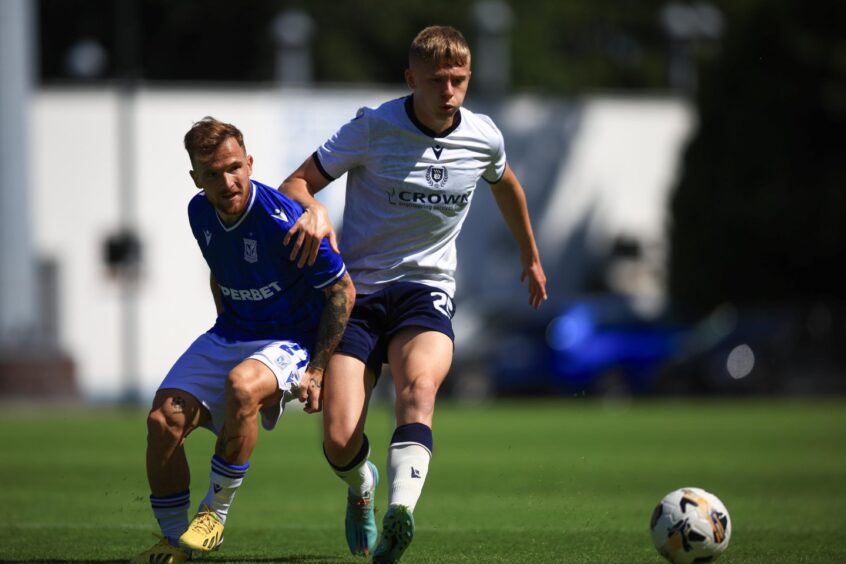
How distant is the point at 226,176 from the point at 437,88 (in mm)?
1123

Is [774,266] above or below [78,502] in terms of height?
below

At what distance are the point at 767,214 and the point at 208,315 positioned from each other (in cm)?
1498

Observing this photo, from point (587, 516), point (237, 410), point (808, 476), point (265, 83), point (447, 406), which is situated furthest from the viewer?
point (265, 83)

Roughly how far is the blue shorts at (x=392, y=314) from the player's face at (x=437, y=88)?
87 centimetres

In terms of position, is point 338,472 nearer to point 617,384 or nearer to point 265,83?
point 617,384

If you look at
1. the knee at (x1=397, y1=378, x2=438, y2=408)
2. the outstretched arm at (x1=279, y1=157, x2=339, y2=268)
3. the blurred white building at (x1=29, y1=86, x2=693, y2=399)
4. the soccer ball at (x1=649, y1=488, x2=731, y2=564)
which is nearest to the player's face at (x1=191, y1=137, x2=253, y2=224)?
the outstretched arm at (x1=279, y1=157, x2=339, y2=268)

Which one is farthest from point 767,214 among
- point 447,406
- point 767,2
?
point 447,406

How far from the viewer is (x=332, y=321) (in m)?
7.38

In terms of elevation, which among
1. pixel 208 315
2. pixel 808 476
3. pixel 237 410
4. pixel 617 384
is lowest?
pixel 208 315

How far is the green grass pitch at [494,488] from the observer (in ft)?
27.1

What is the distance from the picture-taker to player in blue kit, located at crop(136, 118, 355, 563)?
714cm

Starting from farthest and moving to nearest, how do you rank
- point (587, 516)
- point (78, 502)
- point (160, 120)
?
point (160, 120)
point (78, 502)
point (587, 516)

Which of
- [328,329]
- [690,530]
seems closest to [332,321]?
[328,329]

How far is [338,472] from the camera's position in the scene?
7.73 meters
